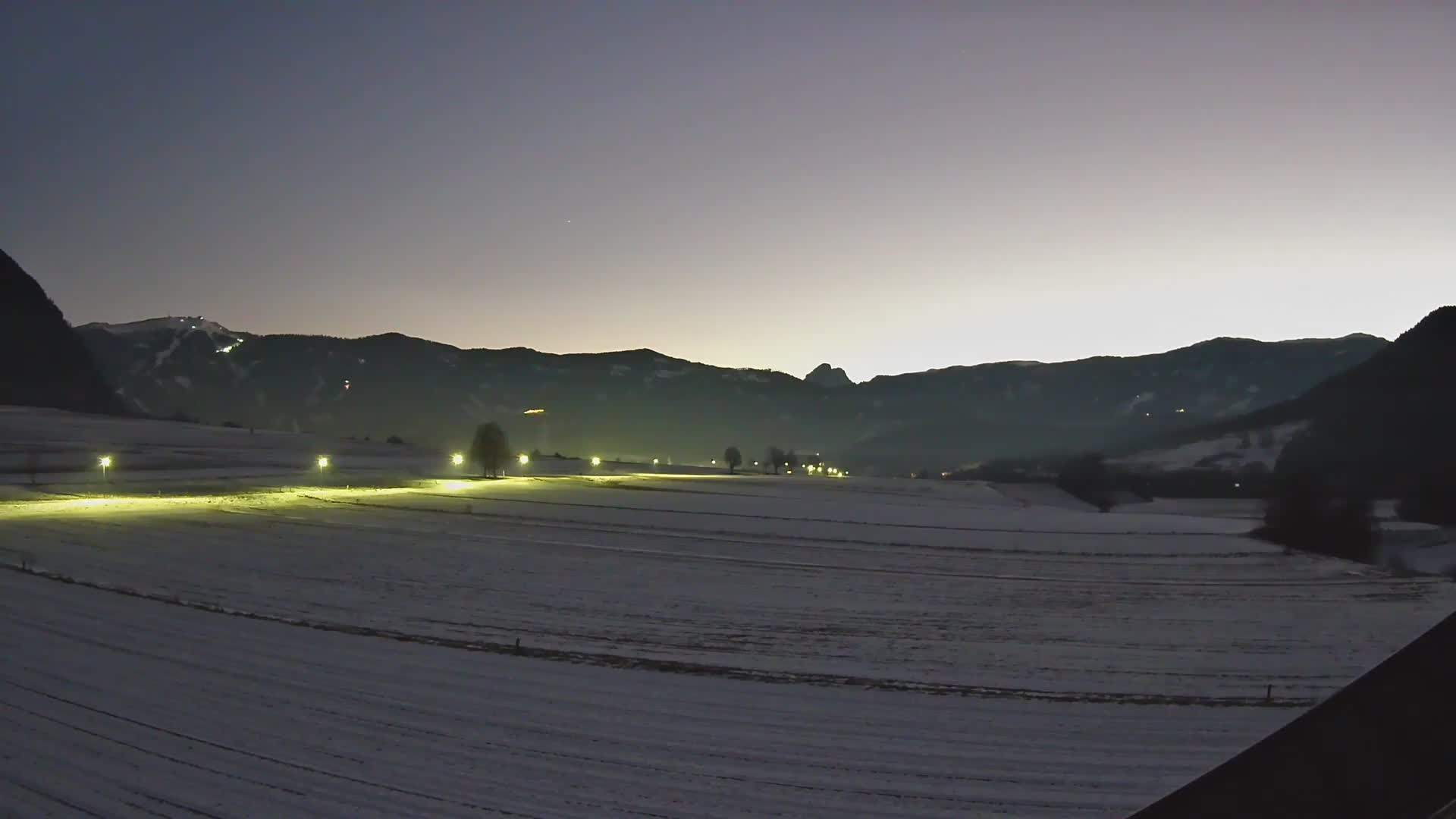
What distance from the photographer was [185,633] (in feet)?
68.5

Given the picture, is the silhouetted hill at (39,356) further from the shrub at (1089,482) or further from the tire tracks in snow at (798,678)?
the tire tracks in snow at (798,678)

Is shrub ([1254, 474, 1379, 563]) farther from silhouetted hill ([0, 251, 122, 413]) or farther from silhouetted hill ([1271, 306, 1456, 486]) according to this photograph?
silhouetted hill ([0, 251, 122, 413])

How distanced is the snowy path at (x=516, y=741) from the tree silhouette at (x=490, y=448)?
74884mm

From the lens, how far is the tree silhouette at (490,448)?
3725 inches

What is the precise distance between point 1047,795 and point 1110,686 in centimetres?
731

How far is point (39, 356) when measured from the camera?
166m

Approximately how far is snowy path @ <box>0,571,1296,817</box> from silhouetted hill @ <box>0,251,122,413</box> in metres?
171

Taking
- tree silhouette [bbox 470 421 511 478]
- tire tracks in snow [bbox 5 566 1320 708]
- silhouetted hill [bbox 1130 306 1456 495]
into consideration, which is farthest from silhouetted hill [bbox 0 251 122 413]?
silhouetted hill [bbox 1130 306 1456 495]

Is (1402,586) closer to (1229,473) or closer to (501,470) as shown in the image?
(501,470)

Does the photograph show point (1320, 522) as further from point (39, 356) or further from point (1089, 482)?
point (39, 356)

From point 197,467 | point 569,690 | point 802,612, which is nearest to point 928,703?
point 569,690

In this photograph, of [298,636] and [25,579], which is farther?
[25,579]

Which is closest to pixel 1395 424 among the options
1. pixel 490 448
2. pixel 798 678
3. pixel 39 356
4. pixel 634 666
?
pixel 798 678

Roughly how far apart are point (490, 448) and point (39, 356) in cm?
12841
